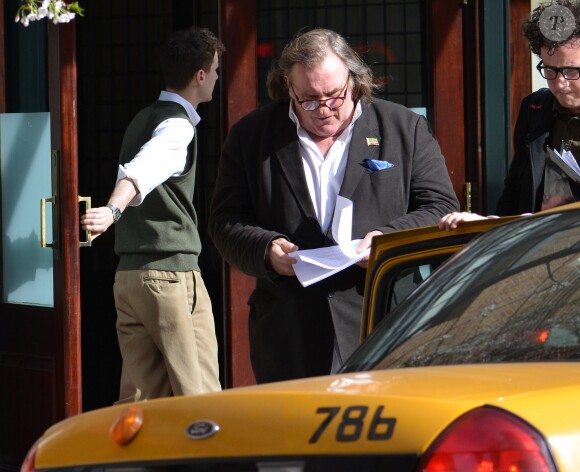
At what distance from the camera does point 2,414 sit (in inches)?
270

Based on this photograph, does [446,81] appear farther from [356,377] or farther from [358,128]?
[356,377]

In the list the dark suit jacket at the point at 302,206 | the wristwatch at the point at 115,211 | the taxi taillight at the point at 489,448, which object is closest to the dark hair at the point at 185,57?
the wristwatch at the point at 115,211

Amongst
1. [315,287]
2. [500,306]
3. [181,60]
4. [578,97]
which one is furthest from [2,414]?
[500,306]

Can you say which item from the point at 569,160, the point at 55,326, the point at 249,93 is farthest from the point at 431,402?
the point at 249,93

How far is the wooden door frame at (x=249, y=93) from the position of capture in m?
6.80

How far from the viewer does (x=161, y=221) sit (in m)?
6.00

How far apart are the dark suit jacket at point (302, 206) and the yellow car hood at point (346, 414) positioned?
2.02m

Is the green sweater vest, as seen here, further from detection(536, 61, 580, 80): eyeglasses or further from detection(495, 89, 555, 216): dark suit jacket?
detection(536, 61, 580, 80): eyeglasses

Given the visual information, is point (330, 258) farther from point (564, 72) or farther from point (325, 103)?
point (564, 72)

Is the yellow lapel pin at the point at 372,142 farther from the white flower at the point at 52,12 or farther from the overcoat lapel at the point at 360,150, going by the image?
the white flower at the point at 52,12

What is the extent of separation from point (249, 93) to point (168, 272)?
128cm

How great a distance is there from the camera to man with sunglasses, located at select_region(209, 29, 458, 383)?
4598 millimetres

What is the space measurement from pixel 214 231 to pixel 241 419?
2.62 m

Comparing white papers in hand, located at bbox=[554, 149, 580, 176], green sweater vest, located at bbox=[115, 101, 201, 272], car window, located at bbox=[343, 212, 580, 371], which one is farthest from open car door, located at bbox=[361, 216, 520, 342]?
green sweater vest, located at bbox=[115, 101, 201, 272]
